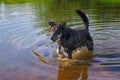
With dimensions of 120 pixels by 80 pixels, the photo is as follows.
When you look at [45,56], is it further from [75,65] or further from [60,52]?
[75,65]

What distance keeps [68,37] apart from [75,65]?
3.64ft

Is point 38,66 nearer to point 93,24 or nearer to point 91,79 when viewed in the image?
point 91,79

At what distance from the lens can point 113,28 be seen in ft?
57.3

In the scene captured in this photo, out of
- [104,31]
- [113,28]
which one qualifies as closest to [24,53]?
[104,31]

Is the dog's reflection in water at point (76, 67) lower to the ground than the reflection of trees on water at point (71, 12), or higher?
higher

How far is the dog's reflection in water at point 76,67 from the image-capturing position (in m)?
9.49

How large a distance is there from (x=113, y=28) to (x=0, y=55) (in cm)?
806

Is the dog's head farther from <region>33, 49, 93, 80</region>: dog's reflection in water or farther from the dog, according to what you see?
<region>33, 49, 93, 80</region>: dog's reflection in water

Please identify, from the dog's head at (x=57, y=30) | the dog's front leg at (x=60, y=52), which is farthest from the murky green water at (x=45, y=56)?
the dog's head at (x=57, y=30)

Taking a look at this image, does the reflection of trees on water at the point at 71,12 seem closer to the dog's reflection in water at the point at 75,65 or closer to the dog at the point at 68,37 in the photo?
the dog's reflection in water at the point at 75,65

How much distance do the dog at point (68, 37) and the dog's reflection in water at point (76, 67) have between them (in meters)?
0.32

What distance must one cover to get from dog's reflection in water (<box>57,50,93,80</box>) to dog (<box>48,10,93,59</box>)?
0.32m

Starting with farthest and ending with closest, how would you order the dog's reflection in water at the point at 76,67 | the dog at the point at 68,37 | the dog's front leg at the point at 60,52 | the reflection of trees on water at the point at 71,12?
the reflection of trees on water at the point at 71,12, the dog's front leg at the point at 60,52, the dog at the point at 68,37, the dog's reflection in water at the point at 76,67

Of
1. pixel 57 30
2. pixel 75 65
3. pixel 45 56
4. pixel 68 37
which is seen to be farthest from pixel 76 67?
pixel 45 56
